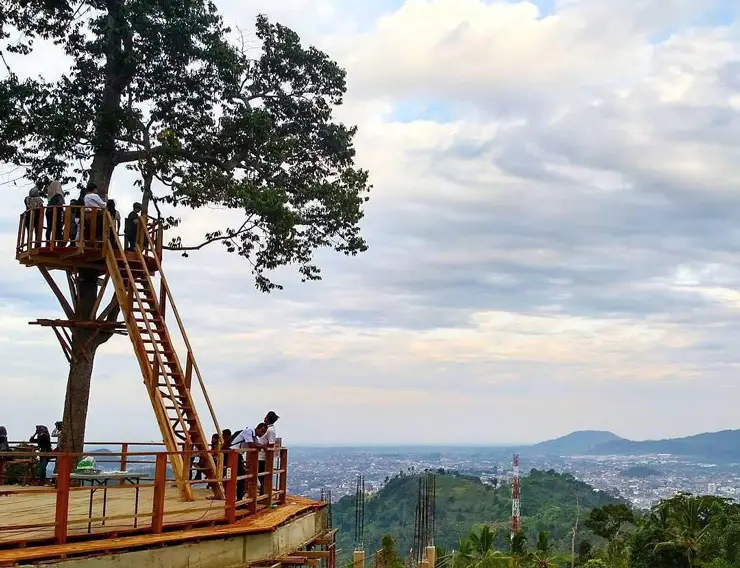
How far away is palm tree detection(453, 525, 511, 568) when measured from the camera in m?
35.7

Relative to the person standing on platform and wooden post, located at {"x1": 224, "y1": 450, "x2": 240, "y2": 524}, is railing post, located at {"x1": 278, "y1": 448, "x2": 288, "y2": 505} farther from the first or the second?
the person standing on platform

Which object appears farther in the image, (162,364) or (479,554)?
(479,554)

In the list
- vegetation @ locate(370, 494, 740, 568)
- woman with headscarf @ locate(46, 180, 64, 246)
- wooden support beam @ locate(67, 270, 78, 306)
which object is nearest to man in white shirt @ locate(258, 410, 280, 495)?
woman with headscarf @ locate(46, 180, 64, 246)

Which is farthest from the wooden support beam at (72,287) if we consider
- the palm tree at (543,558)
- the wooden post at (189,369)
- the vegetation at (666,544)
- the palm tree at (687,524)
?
the palm tree at (687,524)

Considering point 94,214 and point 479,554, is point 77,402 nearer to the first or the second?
point 94,214

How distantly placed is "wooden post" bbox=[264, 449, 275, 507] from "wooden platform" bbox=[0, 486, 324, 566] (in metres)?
0.29

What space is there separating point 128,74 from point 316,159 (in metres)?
5.14

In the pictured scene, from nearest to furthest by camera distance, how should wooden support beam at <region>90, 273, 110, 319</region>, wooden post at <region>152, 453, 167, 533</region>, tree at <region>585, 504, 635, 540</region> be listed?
1. wooden post at <region>152, 453, 167, 533</region>
2. wooden support beam at <region>90, 273, 110, 319</region>
3. tree at <region>585, 504, 635, 540</region>

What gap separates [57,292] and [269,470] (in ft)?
25.3

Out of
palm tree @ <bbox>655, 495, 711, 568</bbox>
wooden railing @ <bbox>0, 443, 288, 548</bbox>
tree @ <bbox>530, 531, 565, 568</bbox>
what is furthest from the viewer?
palm tree @ <bbox>655, 495, 711, 568</bbox>

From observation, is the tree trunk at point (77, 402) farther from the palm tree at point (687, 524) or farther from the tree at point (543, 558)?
the palm tree at point (687, 524)

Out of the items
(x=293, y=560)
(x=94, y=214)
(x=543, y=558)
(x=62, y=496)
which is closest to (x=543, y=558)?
(x=543, y=558)

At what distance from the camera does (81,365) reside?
18.4 metres

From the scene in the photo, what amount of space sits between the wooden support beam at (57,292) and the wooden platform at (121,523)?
484cm
